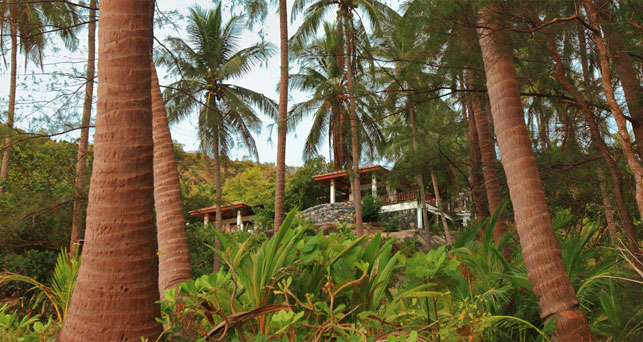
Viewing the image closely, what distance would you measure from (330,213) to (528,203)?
888 inches

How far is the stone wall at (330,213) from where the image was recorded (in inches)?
995

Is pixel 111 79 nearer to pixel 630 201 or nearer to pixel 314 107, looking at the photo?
pixel 630 201

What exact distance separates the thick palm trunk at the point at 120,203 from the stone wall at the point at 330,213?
22.6m

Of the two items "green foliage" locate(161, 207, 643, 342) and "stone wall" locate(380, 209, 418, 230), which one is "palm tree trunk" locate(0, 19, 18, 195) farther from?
"stone wall" locate(380, 209, 418, 230)

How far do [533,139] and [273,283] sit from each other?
6389mm

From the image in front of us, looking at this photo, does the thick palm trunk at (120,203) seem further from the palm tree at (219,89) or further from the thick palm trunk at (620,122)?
the palm tree at (219,89)

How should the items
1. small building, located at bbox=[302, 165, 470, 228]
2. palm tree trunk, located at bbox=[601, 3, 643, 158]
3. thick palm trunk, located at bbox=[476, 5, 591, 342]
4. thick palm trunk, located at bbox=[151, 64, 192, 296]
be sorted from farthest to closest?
small building, located at bbox=[302, 165, 470, 228] → palm tree trunk, located at bbox=[601, 3, 643, 158] → thick palm trunk, located at bbox=[151, 64, 192, 296] → thick palm trunk, located at bbox=[476, 5, 591, 342]

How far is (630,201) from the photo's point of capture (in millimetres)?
7309

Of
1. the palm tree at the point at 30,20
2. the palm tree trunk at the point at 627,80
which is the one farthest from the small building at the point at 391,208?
the palm tree trunk at the point at 627,80

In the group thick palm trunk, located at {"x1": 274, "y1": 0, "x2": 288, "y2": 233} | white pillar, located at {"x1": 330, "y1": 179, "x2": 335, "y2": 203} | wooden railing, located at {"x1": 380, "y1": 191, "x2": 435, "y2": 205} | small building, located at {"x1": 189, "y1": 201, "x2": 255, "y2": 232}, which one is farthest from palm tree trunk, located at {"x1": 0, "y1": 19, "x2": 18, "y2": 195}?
wooden railing, located at {"x1": 380, "y1": 191, "x2": 435, "y2": 205}

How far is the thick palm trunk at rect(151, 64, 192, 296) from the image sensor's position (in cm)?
436

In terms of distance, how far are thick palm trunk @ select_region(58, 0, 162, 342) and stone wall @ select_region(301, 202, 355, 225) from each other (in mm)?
22553

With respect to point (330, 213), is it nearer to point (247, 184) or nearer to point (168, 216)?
point (247, 184)

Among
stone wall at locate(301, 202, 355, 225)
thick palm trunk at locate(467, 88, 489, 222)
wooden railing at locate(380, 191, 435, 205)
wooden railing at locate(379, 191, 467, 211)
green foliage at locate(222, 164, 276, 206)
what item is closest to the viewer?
thick palm trunk at locate(467, 88, 489, 222)
